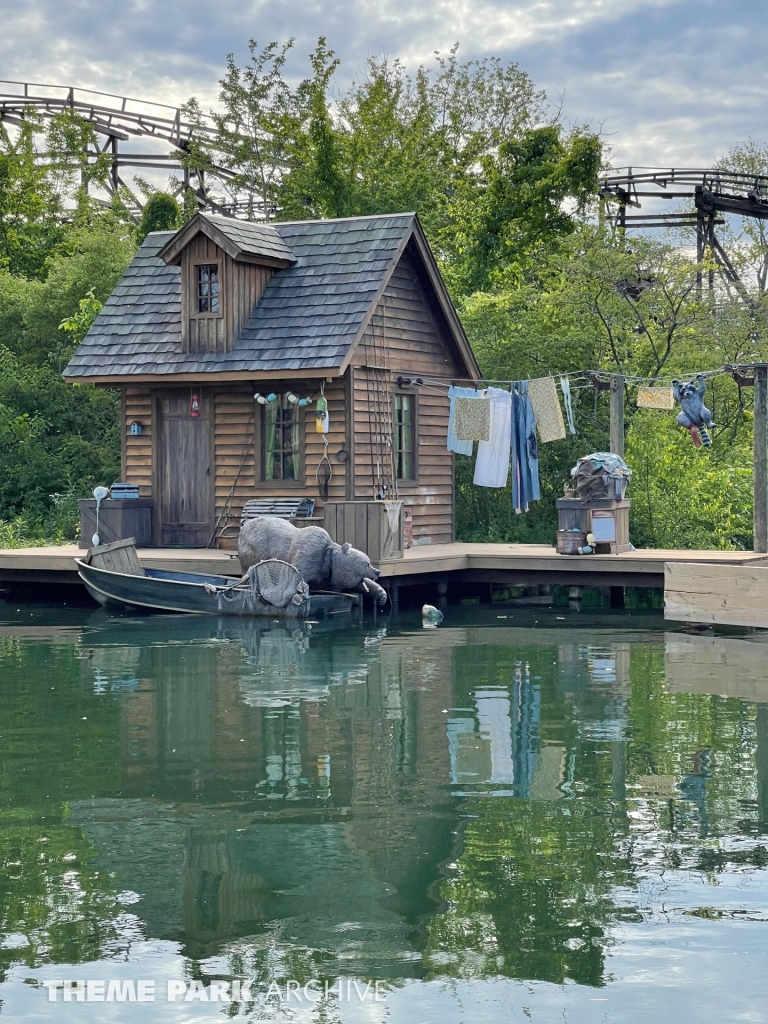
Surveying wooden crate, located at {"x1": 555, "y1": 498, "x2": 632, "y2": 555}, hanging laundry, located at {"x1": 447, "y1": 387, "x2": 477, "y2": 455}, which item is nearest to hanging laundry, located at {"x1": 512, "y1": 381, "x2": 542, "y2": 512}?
hanging laundry, located at {"x1": 447, "y1": 387, "x2": 477, "y2": 455}

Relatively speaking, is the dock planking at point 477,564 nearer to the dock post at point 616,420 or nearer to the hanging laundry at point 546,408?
the dock post at point 616,420

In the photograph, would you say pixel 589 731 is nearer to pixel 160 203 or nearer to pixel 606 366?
pixel 606 366

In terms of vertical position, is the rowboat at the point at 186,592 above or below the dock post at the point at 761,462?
below

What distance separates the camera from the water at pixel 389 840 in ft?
18.7

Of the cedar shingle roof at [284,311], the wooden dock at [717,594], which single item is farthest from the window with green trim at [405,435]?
the wooden dock at [717,594]

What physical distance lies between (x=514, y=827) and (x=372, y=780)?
1409 mm

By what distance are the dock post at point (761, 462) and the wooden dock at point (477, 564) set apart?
0.37m

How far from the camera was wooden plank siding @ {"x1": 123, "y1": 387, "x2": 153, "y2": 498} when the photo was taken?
21.5 meters

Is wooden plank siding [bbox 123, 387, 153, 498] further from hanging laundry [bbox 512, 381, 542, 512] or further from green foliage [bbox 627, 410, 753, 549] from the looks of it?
green foliage [bbox 627, 410, 753, 549]

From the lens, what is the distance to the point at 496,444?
20344 mm

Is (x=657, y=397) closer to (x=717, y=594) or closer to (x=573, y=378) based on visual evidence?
(x=573, y=378)

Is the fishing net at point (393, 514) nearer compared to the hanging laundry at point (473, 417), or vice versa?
the fishing net at point (393, 514)

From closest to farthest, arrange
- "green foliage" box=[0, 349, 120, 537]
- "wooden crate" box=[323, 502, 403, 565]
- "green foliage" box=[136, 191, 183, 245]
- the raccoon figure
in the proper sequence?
"wooden crate" box=[323, 502, 403, 565] < the raccoon figure < "green foliage" box=[0, 349, 120, 537] < "green foliage" box=[136, 191, 183, 245]

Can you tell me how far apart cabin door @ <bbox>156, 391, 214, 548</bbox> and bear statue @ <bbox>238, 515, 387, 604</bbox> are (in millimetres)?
2668
